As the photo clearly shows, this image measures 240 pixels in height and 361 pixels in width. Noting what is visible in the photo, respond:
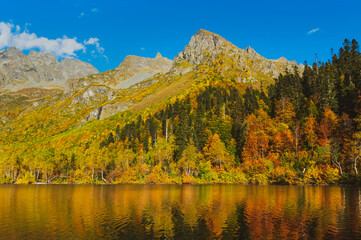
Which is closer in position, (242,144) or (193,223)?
(193,223)

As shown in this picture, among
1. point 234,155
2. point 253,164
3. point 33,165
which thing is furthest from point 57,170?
point 253,164

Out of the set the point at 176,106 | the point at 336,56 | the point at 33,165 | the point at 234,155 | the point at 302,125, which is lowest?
the point at 33,165

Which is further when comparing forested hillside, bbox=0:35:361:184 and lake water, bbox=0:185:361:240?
forested hillside, bbox=0:35:361:184

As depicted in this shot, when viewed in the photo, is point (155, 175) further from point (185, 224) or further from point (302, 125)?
point (185, 224)

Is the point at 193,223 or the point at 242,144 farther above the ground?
the point at 242,144

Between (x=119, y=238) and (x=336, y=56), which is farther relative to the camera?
(x=336, y=56)

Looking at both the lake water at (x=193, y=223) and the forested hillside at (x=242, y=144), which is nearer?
the lake water at (x=193, y=223)

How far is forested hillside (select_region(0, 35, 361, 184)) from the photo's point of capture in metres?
88.3

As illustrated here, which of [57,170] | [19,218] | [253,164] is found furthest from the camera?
[57,170]

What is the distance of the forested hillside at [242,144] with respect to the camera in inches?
3477

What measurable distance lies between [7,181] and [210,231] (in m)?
152

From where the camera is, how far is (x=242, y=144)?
11312cm

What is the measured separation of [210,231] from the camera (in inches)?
1040

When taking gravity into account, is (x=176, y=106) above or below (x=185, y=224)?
above
